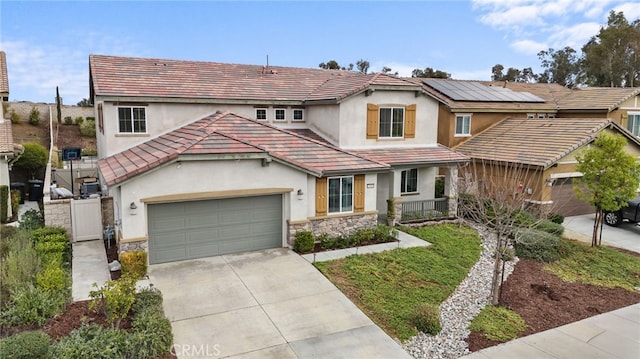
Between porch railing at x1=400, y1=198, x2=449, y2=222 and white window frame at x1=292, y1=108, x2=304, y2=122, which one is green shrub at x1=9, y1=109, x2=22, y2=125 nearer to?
white window frame at x1=292, y1=108, x2=304, y2=122

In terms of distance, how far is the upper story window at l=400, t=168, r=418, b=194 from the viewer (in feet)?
67.2

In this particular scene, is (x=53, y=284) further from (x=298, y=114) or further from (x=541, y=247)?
(x=541, y=247)

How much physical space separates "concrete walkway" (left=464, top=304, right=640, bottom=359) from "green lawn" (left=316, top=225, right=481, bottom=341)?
6.91 feet

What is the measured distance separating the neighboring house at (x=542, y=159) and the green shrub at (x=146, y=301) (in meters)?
13.6

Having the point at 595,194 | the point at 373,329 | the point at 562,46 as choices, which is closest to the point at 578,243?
the point at 595,194

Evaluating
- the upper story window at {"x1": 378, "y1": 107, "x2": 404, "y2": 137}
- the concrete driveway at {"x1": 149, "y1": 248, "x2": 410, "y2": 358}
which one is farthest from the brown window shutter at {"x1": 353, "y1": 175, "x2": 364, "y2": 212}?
the upper story window at {"x1": 378, "y1": 107, "x2": 404, "y2": 137}

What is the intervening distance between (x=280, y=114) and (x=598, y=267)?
14.1 m

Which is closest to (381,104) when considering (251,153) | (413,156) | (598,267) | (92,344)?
(413,156)

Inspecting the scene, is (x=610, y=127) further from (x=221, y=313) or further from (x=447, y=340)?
(x=221, y=313)

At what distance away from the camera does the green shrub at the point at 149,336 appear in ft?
26.4

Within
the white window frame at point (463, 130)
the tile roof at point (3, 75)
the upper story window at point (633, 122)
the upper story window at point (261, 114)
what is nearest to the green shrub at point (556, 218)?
the white window frame at point (463, 130)

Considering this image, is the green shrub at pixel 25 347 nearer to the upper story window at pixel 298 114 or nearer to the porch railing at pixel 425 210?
the porch railing at pixel 425 210

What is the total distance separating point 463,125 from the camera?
25.4 meters

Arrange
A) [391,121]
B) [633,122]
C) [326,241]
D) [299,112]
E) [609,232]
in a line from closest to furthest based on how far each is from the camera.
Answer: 1. [326,241]
2. [609,232]
3. [391,121]
4. [299,112]
5. [633,122]
